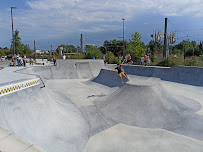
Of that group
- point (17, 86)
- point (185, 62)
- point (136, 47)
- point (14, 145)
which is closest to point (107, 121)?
point (17, 86)

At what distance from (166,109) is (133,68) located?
33.7 ft

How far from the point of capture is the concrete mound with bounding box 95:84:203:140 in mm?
5594

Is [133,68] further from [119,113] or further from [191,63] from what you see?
[119,113]

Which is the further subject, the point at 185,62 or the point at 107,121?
the point at 185,62

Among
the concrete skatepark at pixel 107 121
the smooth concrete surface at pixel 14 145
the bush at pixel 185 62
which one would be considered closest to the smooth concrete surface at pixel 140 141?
the concrete skatepark at pixel 107 121

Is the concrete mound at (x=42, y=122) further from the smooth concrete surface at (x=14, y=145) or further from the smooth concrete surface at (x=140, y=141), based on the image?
the smooth concrete surface at (x=14, y=145)

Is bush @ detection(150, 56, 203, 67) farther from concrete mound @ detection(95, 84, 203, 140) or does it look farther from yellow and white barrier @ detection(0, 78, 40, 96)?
Result: yellow and white barrier @ detection(0, 78, 40, 96)

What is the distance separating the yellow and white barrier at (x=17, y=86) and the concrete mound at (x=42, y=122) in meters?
0.14

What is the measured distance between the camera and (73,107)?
7.66 metres

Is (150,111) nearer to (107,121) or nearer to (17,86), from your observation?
(107,121)

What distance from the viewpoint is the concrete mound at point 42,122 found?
13.8 ft

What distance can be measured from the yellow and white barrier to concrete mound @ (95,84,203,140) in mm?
3196

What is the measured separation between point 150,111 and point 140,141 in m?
2.01

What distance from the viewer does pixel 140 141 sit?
15.7 ft
